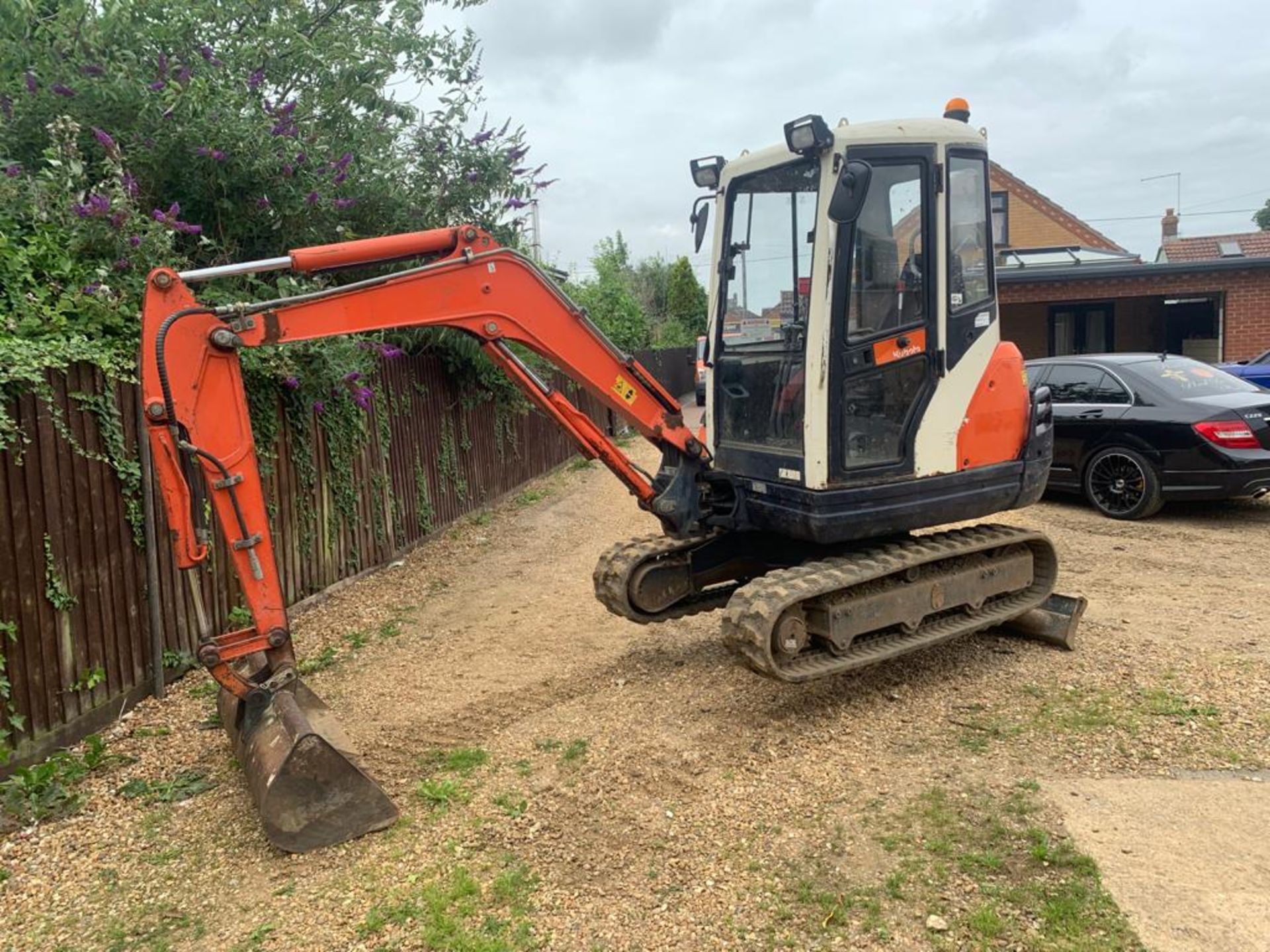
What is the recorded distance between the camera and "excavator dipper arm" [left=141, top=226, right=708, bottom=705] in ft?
11.3

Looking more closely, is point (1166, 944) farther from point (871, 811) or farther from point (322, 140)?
point (322, 140)

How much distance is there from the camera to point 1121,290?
56.2 ft

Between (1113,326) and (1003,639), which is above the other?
(1113,326)

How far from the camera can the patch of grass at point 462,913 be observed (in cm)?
288

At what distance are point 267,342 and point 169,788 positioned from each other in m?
2.09

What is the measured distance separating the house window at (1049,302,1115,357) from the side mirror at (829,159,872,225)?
18406 mm

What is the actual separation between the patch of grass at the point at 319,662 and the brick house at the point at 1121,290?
1084cm

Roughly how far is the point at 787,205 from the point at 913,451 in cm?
149

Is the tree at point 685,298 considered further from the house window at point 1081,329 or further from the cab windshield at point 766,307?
the cab windshield at point 766,307

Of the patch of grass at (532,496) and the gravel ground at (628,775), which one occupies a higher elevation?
the patch of grass at (532,496)

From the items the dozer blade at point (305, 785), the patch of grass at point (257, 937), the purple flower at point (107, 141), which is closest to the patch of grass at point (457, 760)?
the dozer blade at point (305, 785)

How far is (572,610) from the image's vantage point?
262 inches

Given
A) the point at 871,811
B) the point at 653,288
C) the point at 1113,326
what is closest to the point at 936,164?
the point at 871,811

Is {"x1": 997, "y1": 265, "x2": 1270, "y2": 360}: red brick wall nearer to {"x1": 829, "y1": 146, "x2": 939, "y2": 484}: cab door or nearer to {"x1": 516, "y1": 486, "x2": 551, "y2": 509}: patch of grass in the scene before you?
{"x1": 516, "y1": 486, "x2": 551, "y2": 509}: patch of grass
